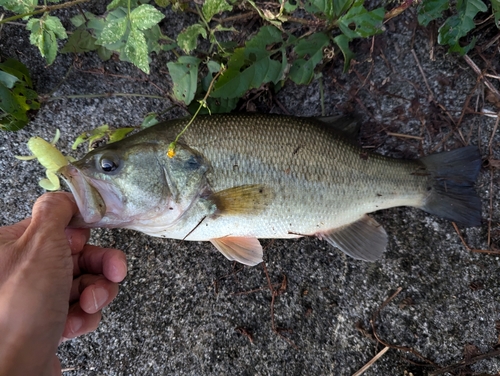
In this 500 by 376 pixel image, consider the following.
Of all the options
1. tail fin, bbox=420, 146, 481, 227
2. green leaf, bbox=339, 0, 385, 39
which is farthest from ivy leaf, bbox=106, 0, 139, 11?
tail fin, bbox=420, 146, 481, 227

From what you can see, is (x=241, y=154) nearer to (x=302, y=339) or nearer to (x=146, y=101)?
(x=146, y=101)

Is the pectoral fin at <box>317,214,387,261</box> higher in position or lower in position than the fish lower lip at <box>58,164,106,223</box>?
lower

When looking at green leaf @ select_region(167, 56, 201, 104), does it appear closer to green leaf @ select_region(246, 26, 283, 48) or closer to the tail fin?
green leaf @ select_region(246, 26, 283, 48)

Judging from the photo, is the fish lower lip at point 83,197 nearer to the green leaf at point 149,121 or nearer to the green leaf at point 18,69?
the green leaf at point 149,121

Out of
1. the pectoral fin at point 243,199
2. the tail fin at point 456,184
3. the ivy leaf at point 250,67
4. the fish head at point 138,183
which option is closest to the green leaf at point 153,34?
the ivy leaf at point 250,67

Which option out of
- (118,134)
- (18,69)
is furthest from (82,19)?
(118,134)
